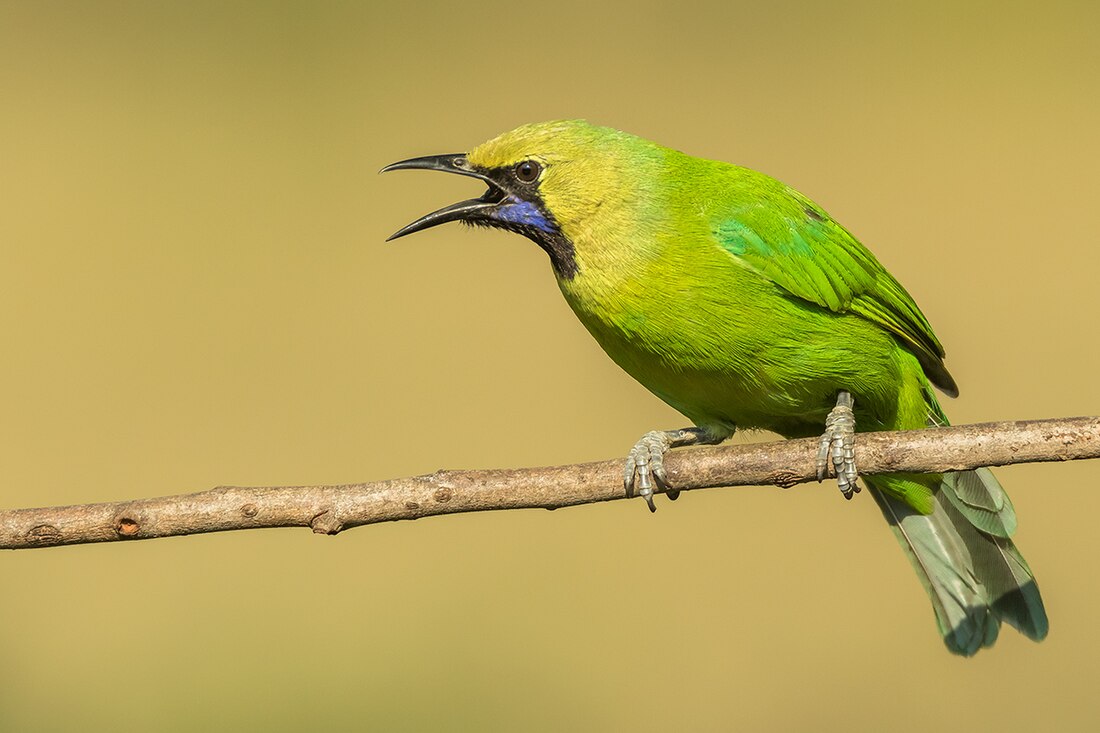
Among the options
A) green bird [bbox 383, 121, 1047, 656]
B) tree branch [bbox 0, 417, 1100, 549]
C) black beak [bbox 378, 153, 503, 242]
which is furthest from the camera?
black beak [bbox 378, 153, 503, 242]

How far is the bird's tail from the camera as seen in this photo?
5.36 metres

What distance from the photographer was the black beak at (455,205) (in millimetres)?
4965

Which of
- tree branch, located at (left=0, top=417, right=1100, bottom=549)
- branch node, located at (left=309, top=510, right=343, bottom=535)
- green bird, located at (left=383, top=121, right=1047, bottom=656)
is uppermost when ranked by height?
green bird, located at (left=383, top=121, right=1047, bottom=656)

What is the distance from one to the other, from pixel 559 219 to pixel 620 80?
6012 mm

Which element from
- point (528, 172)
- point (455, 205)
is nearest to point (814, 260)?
point (528, 172)

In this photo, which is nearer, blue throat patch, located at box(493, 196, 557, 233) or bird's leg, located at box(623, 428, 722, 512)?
bird's leg, located at box(623, 428, 722, 512)

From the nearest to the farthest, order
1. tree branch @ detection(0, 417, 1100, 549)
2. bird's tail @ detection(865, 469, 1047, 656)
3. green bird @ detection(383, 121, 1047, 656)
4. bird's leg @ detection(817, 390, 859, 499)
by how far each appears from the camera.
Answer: tree branch @ detection(0, 417, 1100, 549) → bird's leg @ detection(817, 390, 859, 499) → green bird @ detection(383, 121, 1047, 656) → bird's tail @ detection(865, 469, 1047, 656)

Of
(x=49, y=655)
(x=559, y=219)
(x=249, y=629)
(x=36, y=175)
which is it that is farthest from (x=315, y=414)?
(x=559, y=219)

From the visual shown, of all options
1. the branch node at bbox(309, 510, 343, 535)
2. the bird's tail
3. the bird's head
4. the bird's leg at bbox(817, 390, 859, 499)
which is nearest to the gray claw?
the bird's leg at bbox(817, 390, 859, 499)

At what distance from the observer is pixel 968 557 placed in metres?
5.52

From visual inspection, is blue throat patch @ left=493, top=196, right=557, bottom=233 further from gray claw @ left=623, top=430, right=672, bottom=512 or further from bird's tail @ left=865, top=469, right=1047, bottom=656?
bird's tail @ left=865, top=469, right=1047, bottom=656

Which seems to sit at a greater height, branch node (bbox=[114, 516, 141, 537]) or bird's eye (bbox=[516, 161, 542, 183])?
bird's eye (bbox=[516, 161, 542, 183])

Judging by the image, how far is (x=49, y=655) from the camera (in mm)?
7590

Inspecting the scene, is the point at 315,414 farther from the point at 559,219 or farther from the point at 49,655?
the point at 559,219
